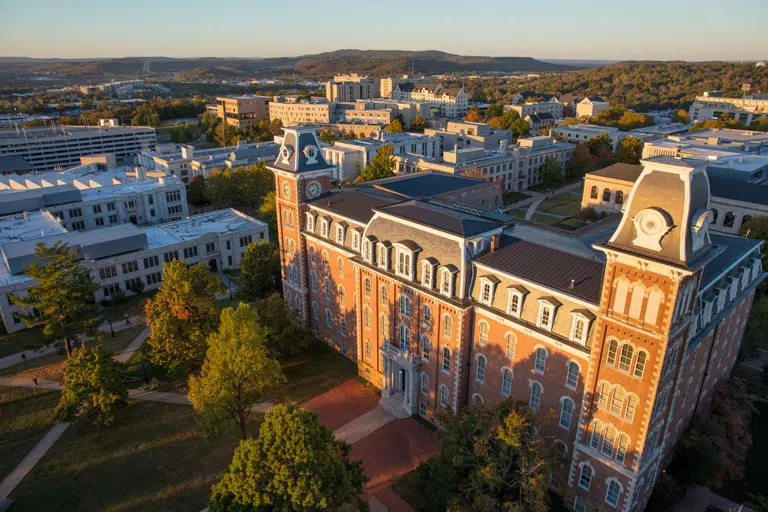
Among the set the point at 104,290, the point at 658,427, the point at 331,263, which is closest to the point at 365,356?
the point at 331,263

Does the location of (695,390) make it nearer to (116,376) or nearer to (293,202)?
(293,202)

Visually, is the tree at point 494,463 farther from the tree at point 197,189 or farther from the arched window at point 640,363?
the tree at point 197,189

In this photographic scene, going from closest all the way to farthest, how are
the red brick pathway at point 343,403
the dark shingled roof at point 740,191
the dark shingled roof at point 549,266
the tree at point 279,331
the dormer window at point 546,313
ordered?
the dark shingled roof at point 549,266
the dormer window at point 546,313
the red brick pathway at point 343,403
the tree at point 279,331
the dark shingled roof at point 740,191

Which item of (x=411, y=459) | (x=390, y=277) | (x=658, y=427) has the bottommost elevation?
(x=411, y=459)

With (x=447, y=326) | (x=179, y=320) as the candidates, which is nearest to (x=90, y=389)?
(x=179, y=320)

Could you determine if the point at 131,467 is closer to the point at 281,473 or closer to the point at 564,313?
the point at 281,473

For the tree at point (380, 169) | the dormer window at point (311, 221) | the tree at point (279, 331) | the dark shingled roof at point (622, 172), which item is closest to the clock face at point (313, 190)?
the dormer window at point (311, 221)
